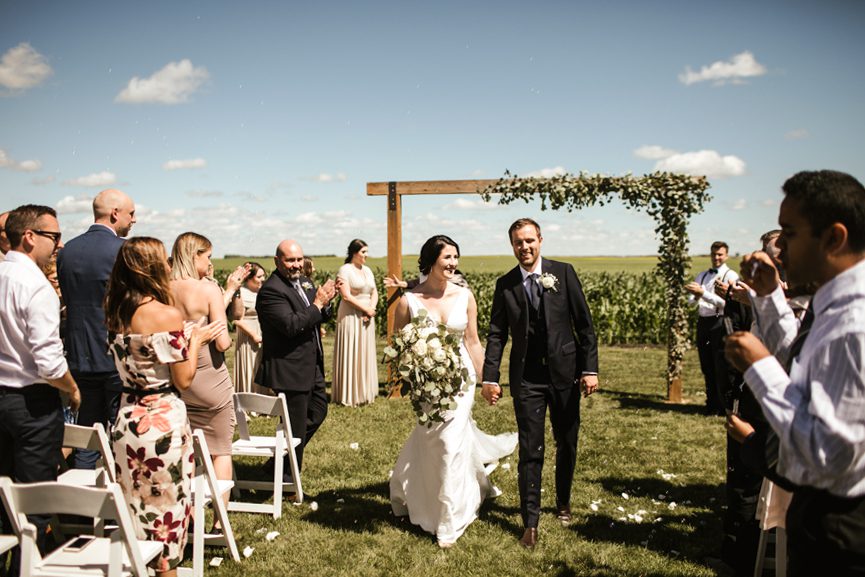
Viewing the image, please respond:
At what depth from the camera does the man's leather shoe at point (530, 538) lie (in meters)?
5.24

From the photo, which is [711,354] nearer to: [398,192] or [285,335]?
[398,192]

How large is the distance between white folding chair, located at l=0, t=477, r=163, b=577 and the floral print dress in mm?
324

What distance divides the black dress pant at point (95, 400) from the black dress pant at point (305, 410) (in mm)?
1498

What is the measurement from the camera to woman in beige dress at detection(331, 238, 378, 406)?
1061 centimetres

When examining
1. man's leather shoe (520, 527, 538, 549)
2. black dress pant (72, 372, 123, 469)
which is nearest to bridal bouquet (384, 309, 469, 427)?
man's leather shoe (520, 527, 538, 549)

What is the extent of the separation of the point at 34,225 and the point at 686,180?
390 inches

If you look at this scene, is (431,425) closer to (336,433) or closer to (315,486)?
(315,486)

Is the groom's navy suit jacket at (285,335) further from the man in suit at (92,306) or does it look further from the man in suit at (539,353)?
the man in suit at (539,353)

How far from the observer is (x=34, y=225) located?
4277 millimetres

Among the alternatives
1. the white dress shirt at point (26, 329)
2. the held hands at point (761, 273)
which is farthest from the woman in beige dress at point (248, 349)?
the held hands at point (761, 273)

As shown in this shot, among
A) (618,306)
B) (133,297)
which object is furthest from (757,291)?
(618,306)

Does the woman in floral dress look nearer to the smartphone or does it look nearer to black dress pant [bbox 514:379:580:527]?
the smartphone

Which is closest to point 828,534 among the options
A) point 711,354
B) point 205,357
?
point 205,357

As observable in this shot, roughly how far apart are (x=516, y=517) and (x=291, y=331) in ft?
9.13
